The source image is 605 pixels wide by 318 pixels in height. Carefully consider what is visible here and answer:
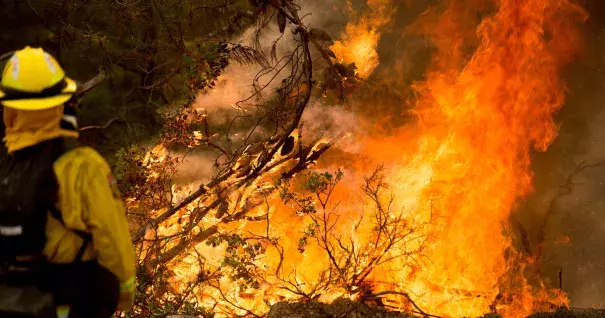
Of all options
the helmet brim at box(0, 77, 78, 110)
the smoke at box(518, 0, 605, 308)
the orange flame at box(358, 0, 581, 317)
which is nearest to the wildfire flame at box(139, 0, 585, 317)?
the orange flame at box(358, 0, 581, 317)

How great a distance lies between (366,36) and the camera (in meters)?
9.07

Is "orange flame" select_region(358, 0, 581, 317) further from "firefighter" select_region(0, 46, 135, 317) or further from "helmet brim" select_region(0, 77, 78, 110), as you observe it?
"helmet brim" select_region(0, 77, 78, 110)

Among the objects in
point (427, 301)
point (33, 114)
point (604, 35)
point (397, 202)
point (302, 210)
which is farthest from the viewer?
point (604, 35)

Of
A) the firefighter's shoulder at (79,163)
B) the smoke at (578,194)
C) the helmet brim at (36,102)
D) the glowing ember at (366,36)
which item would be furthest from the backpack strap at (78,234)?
the smoke at (578,194)

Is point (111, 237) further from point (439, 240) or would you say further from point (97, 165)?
point (439, 240)

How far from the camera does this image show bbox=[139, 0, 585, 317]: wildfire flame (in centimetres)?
766

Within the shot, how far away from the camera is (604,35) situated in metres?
8.70

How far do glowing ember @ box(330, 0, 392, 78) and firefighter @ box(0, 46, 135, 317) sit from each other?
7.07 metres

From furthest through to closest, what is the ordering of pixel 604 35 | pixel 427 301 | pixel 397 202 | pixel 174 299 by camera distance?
1. pixel 604 35
2. pixel 397 202
3. pixel 427 301
4. pixel 174 299

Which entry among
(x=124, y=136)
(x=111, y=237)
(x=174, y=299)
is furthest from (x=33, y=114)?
(x=124, y=136)

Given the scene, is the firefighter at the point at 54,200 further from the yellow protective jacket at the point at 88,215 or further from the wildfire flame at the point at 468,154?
the wildfire flame at the point at 468,154

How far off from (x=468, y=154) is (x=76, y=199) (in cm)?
710

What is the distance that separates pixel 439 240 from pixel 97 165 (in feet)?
21.8

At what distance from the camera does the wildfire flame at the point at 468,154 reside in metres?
7.66
